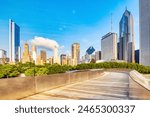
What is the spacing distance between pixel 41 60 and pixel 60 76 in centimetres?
2973

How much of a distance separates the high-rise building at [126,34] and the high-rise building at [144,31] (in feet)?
37.6

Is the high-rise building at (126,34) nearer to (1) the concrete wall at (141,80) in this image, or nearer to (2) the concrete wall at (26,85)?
(1) the concrete wall at (141,80)

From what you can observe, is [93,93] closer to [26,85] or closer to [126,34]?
[26,85]

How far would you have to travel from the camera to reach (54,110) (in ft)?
19.3

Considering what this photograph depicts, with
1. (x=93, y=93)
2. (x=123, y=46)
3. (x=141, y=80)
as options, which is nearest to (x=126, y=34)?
(x=123, y=46)

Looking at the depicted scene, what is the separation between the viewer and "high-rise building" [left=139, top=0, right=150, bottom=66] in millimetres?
110188

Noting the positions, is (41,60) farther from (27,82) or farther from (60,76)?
(27,82)

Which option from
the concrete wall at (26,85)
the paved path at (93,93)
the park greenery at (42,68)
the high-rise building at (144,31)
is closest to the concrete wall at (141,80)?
the paved path at (93,93)

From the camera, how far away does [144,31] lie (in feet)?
417

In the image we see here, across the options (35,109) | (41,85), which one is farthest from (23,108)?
(41,85)

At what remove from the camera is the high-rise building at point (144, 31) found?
362 ft

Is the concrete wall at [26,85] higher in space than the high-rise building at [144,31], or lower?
lower

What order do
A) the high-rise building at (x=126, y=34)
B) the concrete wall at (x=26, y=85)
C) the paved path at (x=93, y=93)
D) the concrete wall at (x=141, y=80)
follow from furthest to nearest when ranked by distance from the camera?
the high-rise building at (x=126, y=34) → the concrete wall at (x=141, y=80) → the paved path at (x=93, y=93) → the concrete wall at (x=26, y=85)

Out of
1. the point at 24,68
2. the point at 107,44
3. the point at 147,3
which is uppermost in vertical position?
the point at 147,3
